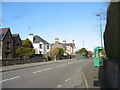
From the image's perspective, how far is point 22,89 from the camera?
10672mm

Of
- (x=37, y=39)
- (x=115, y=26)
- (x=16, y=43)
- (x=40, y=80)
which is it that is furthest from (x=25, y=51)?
(x=115, y=26)

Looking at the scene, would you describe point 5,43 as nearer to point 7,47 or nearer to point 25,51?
point 7,47

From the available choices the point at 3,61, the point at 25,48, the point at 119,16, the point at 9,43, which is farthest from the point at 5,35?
the point at 119,16

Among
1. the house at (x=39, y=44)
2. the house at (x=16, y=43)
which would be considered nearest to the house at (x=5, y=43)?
the house at (x=16, y=43)

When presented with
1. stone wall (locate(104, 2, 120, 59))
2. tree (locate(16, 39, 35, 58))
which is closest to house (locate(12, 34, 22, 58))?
tree (locate(16, 39, 35, 58))

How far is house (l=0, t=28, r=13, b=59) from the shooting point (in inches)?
1787

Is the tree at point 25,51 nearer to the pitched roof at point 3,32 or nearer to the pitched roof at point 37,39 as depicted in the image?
the pitched roof at point 3,32

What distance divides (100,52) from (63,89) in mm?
17107

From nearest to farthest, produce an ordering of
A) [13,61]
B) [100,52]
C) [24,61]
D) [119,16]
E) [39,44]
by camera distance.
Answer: [119,16] < [100,52] < [13,61] < [24,61] < [39,44]

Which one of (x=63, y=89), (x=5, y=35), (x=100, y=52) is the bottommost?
(x=63, y=89)

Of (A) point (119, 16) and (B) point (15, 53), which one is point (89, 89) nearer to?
(A) point (119, 16)

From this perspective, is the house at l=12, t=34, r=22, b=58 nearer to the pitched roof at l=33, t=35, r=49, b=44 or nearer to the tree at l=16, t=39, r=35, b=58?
the tree at l=16, t=39, r=35, b=58

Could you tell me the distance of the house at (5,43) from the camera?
4539cm

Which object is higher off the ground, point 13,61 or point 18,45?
point 18,45
